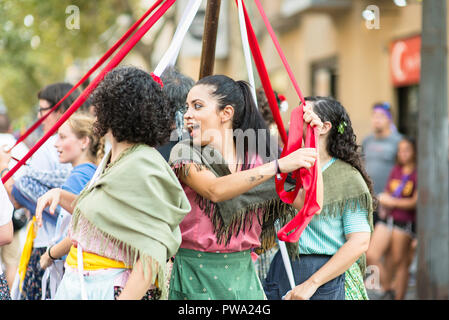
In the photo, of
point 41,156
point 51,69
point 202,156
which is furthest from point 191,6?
point 51,69

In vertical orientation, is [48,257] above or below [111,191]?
below

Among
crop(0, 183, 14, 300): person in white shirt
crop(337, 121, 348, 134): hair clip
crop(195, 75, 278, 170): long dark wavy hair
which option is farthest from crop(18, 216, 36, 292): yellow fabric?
crop(337, 121, 348, 134): hair clip

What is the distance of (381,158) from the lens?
313 inches

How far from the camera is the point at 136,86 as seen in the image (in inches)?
99.7

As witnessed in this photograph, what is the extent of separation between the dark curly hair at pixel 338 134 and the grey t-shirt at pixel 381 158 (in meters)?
4.60

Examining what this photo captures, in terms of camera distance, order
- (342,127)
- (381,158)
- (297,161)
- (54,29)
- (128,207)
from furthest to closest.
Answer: (54,29), (381,158), (342,127), (297,161), (128,207)

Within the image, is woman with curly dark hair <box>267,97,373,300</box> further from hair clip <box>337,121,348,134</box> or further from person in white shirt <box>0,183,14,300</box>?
person in white shirt <box>0,183,14,300</box>

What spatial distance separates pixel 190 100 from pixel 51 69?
24.9 meters

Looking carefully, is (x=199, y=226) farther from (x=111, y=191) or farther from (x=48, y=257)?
(x=48, y=257)

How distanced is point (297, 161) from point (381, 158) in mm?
5508

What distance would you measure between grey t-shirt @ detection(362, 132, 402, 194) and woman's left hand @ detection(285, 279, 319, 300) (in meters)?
4.94

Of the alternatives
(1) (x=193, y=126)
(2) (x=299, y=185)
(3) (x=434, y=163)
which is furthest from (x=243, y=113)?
(3) (x=434, y=163)

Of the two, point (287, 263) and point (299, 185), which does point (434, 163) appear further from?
point (299, 185)
